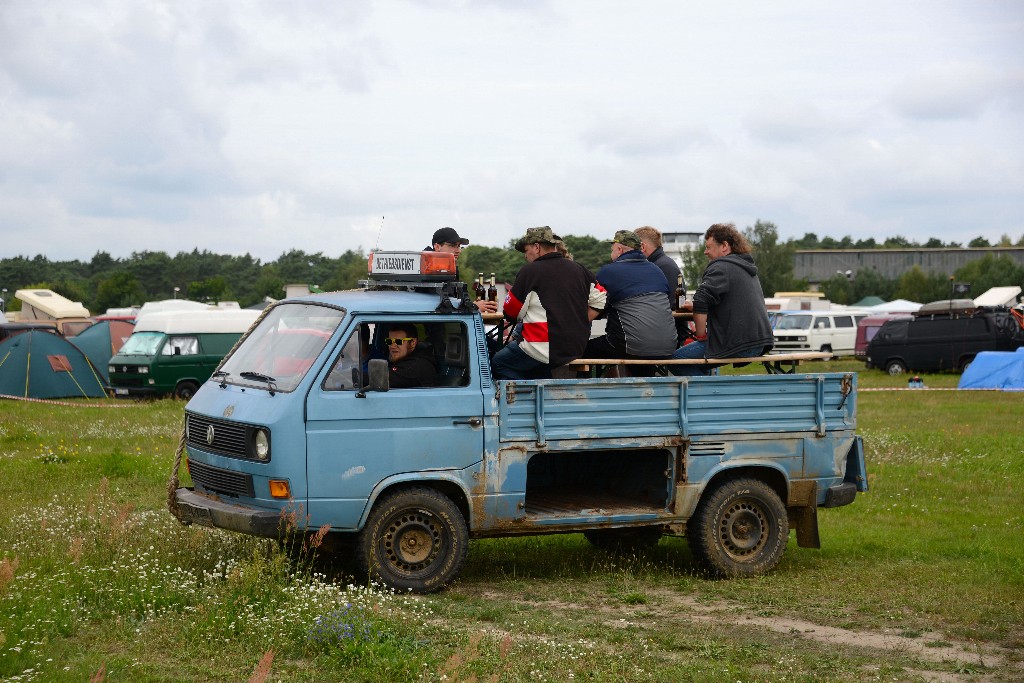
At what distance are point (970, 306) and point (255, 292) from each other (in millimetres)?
61543

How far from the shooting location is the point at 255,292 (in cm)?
8806

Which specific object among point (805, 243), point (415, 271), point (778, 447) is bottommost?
point (778, 447)

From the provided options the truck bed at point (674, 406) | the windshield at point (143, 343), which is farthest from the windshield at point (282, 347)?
the windshield at point (143, 343)

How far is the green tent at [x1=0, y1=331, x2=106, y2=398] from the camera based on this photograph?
2644 centimetres

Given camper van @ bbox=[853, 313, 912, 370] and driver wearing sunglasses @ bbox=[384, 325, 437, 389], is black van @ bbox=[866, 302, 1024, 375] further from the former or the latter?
driver wearing sunglasses @ bbox=[384, 325, 437, 389]

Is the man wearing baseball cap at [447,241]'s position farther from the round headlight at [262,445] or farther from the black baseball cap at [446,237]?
the round headlight at [262,445]

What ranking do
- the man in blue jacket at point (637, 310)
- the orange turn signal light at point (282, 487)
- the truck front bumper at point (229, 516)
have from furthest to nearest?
1. the man in blue jacket at point (637, 310)
2. the orange turn signal light at point (282, 487)
3. the truck front bumper at point (229, 516)

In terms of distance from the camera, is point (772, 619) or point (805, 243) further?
point (805, 243)

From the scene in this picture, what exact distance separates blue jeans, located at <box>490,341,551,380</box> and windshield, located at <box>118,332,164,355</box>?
1792 centimetres

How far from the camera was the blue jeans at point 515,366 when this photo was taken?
9.33 meters

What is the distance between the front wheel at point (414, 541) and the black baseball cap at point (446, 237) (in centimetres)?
326

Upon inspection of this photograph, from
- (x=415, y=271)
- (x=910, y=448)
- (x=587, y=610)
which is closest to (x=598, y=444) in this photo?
(x=587, y=610)

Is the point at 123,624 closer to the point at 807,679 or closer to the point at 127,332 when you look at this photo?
the point at 807,679

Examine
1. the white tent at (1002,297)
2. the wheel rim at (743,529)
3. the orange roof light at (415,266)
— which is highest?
the white tent at (1002,297)
